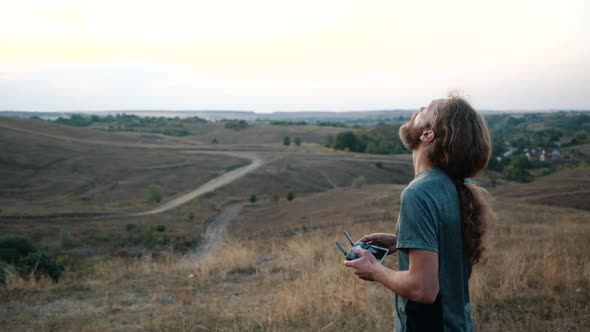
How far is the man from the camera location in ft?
6.39

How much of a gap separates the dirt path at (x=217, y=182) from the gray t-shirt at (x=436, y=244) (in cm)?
3159

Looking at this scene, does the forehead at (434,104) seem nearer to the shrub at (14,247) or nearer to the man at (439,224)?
the man at (439,224)

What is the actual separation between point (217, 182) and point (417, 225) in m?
45.5

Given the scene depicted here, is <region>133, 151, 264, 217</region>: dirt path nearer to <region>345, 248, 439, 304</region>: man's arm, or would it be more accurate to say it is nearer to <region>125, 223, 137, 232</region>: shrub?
<region>125, 223, 137, 232</region>: shrub

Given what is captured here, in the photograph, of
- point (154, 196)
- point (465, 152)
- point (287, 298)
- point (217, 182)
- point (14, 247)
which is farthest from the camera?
point (217, 182)

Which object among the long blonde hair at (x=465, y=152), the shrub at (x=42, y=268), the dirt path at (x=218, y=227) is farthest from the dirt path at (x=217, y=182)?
the long blonde hair at (x=465, y=152)

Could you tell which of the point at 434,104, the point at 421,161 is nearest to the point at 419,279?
the point at 421,161

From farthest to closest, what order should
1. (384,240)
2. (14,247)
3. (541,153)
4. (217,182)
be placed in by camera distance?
1. (541,153)
2. (217,182)
3. (14,247)
4. (384,240)

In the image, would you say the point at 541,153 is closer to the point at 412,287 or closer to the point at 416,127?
the point at 416,127

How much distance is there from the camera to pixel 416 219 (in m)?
A: 1.95

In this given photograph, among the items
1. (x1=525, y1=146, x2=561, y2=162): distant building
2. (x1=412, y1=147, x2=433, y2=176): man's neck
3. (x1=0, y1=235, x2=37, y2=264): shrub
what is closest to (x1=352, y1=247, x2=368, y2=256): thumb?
(x1=412, y1=147, x2=433, y2=176): man's neck

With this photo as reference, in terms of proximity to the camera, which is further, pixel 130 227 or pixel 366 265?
pixel 130 227

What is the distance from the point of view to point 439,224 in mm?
2000

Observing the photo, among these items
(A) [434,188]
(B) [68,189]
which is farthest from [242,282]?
(B) [68,189]
